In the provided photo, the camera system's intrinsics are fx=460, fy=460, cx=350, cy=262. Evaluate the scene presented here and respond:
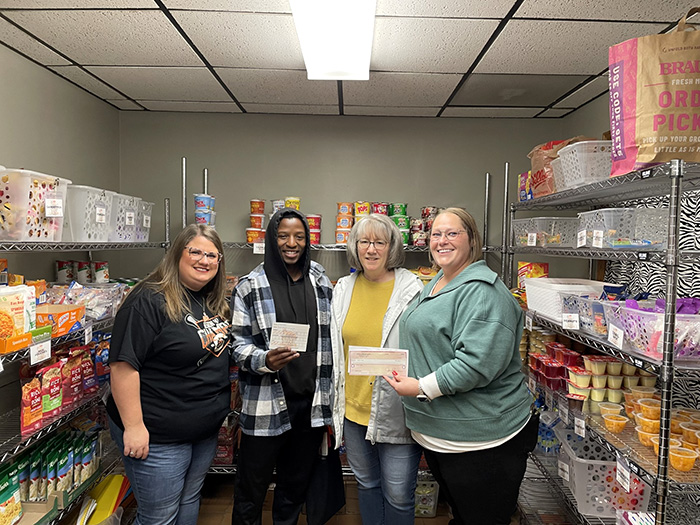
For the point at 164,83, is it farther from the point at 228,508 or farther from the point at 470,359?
the point at 228,508

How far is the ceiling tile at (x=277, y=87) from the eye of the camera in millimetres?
2750

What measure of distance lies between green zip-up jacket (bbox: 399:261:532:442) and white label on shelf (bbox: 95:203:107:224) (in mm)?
1715

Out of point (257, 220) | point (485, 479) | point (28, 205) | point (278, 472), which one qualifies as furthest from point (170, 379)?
point (257, 220)

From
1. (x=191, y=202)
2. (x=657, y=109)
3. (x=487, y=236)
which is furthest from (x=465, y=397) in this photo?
(x=191, y=202)

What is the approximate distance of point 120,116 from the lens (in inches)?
144

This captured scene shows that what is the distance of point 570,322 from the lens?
6.91 feet

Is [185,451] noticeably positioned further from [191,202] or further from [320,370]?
[191,202]

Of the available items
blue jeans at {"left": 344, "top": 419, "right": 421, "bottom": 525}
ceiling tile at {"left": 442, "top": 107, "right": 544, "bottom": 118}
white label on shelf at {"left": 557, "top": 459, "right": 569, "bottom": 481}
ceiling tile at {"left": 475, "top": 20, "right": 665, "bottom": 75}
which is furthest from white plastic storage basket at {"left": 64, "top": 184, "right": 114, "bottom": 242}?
white label on shelf at {"left": 557, "top": 459, "right": 569, "bottom": 481}

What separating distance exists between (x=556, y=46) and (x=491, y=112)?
1.21 meters

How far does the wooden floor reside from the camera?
2.92 metres

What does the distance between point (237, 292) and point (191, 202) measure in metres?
1.82

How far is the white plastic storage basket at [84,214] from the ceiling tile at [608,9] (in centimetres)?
219

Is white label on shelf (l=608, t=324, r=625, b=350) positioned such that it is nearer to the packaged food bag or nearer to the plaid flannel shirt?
the packaged food bag

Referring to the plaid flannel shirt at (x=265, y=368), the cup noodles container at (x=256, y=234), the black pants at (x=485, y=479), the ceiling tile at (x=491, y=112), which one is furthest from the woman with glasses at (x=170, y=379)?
the ceiling tile at (x=491, y=112)
